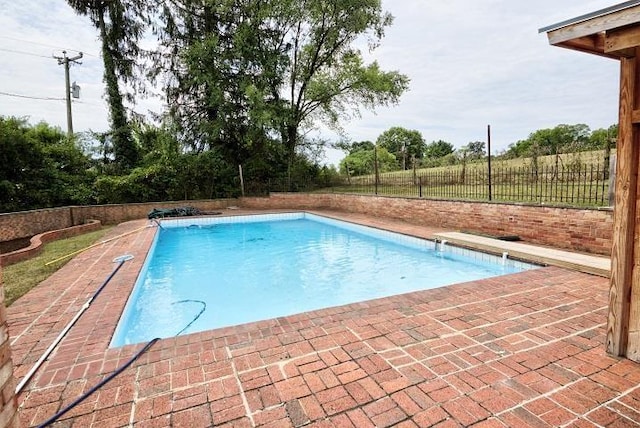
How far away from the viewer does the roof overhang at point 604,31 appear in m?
1.95

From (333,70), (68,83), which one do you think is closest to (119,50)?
(68,83)

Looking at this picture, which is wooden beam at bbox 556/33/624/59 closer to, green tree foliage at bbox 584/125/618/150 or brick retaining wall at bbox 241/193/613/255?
green tree foliage at bbox 584/125/618/150

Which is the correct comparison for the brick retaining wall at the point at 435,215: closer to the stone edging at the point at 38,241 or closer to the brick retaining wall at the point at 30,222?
the brick retaining wall at the point at 30,222

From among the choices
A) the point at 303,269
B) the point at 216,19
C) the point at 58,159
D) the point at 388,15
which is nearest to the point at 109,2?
the point at 216,19

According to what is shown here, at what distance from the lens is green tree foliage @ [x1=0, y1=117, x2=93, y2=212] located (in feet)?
33.6

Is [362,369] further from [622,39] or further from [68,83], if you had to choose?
[68,83]

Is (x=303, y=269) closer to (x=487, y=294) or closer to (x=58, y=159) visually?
(x=487, y=294)

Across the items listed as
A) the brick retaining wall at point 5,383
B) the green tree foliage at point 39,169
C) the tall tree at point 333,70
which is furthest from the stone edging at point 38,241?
the tall tree at point 333,70

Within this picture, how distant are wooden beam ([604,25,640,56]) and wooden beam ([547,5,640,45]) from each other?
0.09m

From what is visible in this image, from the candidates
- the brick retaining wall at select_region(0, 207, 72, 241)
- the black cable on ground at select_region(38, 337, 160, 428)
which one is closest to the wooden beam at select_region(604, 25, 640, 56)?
the black cable on ground at select_region(38, 337, 160, 428)

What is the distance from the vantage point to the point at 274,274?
673cm

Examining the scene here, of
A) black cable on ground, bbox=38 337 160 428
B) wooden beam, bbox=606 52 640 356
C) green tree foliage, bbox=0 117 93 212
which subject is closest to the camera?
black cable on ground, bbox=38 337 160 428

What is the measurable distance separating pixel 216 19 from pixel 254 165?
283 inches

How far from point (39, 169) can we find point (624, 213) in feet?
48.2
